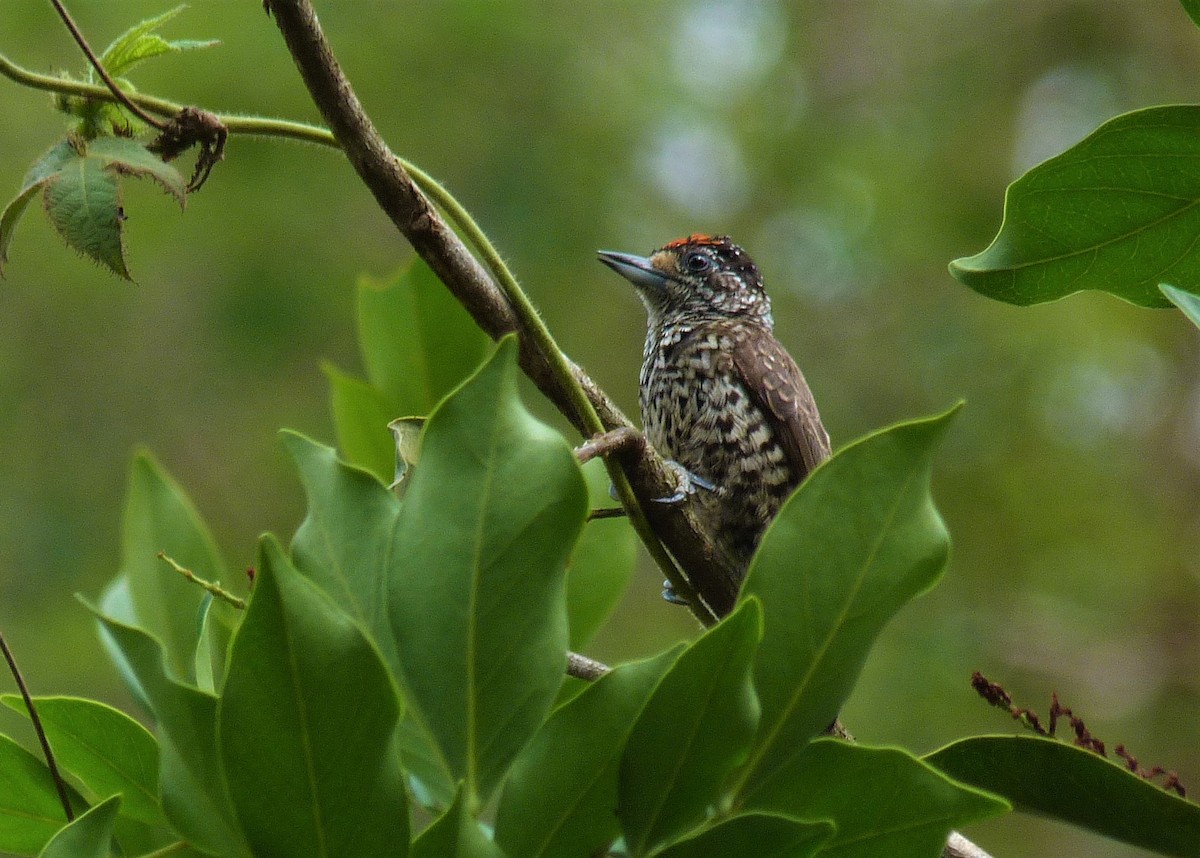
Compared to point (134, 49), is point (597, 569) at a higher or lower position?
lower

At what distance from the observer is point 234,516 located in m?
7.53

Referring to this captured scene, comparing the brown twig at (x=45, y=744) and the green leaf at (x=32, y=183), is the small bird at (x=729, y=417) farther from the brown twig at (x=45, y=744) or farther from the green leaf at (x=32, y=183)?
the green leaf at (x=32, y=183)

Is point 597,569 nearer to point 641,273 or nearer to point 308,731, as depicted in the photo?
point 308,731

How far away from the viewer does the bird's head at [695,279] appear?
146 inches

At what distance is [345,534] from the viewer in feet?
4.17

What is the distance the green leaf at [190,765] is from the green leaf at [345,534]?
0.53 feet

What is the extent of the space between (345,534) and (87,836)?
0.35 metres

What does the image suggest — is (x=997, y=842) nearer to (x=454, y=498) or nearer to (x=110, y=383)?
(x=110, y=383)

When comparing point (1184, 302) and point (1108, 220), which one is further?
point (1108, 220)

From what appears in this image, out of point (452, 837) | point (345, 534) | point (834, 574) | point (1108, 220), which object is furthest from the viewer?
point (1108, 220)

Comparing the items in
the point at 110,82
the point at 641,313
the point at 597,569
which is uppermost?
the point at 641,313

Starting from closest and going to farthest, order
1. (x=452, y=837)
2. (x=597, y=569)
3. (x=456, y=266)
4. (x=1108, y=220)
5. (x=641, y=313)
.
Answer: (x=452, y=837) < (x=456, y=266) < (x=1108, y=220) < (x=597, y=569) < (x=641, y=313)

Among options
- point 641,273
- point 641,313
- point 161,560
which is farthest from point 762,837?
point 641,313

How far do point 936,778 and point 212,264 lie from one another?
6798mm
